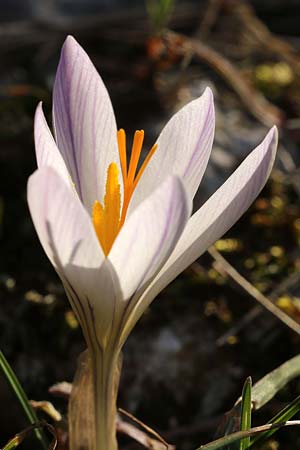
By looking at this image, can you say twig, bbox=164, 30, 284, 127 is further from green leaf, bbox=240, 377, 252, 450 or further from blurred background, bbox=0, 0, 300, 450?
green leaf, bbox=240, 377, 252, 450

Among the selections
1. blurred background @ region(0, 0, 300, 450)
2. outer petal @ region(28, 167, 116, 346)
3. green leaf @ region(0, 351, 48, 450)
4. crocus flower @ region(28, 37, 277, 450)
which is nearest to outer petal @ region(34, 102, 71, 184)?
crocus flower @ region(28, 37, 277, 450)

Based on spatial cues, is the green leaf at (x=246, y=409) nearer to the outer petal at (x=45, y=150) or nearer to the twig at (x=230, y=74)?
the outer petal at (x=45, y=150)

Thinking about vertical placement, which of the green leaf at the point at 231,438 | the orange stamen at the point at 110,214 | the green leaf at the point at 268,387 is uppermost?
the orange stamen at the point at 110,214

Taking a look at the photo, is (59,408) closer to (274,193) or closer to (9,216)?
(9,216)

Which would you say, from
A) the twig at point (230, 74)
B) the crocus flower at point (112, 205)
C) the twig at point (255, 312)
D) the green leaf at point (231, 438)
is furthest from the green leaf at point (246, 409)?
the twig at point (230, 74)

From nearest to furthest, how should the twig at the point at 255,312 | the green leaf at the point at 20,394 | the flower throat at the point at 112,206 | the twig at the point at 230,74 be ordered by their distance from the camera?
1. the flower throat at the point at 112,206
2. the green leaf at the point at 20,394
3. the twig at the point at 255,312
4. the twig at the point at 230,74

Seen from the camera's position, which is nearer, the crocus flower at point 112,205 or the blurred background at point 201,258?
the crocus flower at point 112,205

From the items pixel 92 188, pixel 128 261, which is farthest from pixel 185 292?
pixel 128 261
